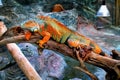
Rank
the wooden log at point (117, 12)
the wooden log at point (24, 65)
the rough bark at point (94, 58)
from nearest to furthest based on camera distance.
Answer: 1. the rough bark at point (94, 58)
2. the wooden log at point (24, 65)
3. the wooden log at point (117, 12)

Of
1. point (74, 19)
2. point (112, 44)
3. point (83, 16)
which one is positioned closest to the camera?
point (112, 44)

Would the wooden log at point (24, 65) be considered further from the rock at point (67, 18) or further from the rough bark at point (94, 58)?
the rock at point (67, 18)

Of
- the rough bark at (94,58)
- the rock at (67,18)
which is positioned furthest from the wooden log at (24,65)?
the rock at (67,18)

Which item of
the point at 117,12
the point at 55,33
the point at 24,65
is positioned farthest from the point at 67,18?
the point at 55,33

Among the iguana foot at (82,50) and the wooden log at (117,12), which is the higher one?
the iguana foot at (82,50)

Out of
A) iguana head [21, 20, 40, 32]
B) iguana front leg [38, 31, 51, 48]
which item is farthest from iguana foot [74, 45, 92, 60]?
iguana head [21, 20, 40, 32]

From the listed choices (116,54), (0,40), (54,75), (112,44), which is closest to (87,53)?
(116,54)

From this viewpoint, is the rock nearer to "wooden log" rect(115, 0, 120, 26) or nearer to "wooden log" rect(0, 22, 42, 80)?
"wooden log" rect(115, 0, 120, 26)

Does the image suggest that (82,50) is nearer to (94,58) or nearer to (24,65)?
(94,58)

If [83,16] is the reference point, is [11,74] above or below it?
above

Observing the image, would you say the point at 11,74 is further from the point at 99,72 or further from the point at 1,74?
the point at 99,72

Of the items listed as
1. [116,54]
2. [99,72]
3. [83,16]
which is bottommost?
[83,16]
